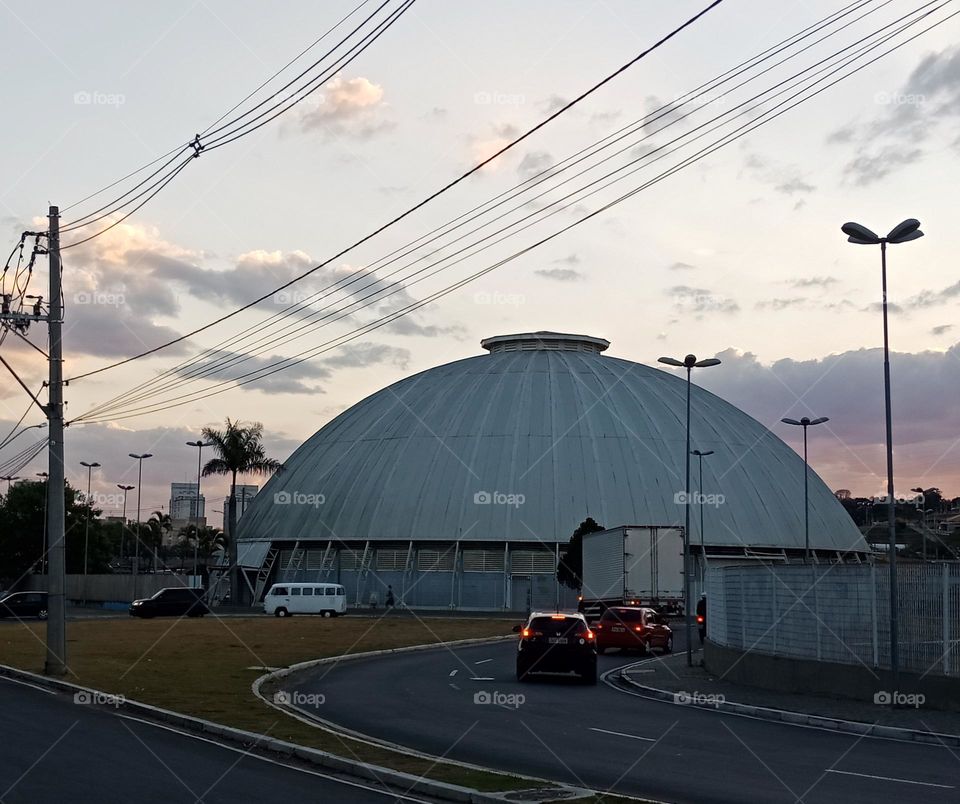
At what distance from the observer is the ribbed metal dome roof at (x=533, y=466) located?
3322 inches

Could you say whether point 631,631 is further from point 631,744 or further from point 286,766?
point 286,766

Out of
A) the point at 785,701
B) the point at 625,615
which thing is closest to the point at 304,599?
the point at 625,615

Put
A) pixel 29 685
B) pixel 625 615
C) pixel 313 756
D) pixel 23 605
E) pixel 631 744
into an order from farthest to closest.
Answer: pixel 23 605
pixel 625 615
pixel 29 685
pixel 631 744
pixel 313 756

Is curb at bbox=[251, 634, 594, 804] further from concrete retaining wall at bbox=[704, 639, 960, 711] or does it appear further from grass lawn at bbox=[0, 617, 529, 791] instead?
concrete retaining wall at bbox=[704, 639, 960, 711]

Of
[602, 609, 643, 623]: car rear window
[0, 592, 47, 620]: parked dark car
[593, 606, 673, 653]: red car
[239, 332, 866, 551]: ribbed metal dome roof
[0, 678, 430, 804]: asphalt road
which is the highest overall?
[239, 332, 866, 551]: ribbed metal dome roof

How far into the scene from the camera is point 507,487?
8538 centimetres

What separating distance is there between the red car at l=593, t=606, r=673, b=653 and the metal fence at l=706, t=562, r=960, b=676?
12421mm

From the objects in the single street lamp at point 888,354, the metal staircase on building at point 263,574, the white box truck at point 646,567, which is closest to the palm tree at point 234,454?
the metal staircase on building at point 263,574

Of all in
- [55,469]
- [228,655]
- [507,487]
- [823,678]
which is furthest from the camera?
[507,487]

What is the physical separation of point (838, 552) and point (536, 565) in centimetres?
2788

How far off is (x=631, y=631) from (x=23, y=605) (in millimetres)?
40381

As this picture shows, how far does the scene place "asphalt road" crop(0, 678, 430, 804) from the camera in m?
12.9

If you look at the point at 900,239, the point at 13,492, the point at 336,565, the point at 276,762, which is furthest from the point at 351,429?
the point at 276,762

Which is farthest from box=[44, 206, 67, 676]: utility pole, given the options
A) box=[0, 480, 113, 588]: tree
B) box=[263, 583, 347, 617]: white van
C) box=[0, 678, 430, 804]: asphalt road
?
box=[0, 480, 113, 588]: tree
